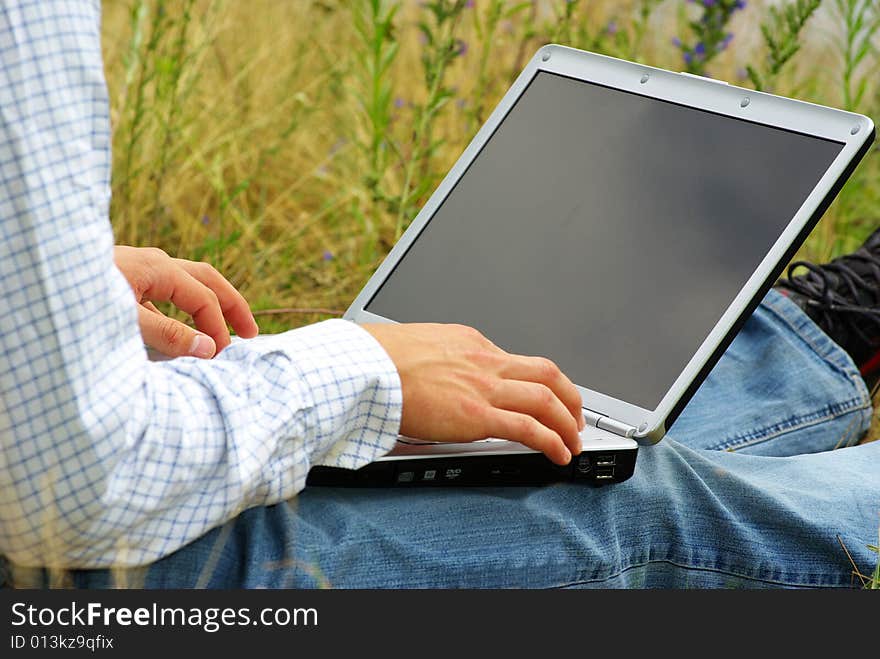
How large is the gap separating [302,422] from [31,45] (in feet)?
1.19

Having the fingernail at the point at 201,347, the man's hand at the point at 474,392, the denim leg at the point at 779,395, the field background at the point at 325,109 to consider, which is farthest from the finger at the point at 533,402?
the field background at the point at 325,109

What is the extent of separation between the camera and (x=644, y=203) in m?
1.35

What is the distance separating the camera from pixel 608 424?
1226mm

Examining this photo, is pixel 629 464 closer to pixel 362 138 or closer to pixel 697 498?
pixel 697 498

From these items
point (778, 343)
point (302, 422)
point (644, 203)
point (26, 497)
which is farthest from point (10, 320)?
point (778, 343)

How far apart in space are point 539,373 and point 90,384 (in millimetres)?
428

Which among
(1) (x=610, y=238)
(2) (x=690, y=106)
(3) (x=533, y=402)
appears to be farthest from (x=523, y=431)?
(2) (x=690, y=106)

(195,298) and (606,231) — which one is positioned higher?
(606,231)

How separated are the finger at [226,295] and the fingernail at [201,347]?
0.07 metres

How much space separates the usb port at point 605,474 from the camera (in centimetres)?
115

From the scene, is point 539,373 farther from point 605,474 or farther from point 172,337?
point 172,337

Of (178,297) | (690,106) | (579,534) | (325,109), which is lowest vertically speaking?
(579,534)

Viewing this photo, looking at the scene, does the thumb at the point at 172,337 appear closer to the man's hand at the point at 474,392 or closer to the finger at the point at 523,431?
the man's hand at the point at 474,392

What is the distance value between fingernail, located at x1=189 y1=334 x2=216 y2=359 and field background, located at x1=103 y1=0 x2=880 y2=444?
0.68 meters
